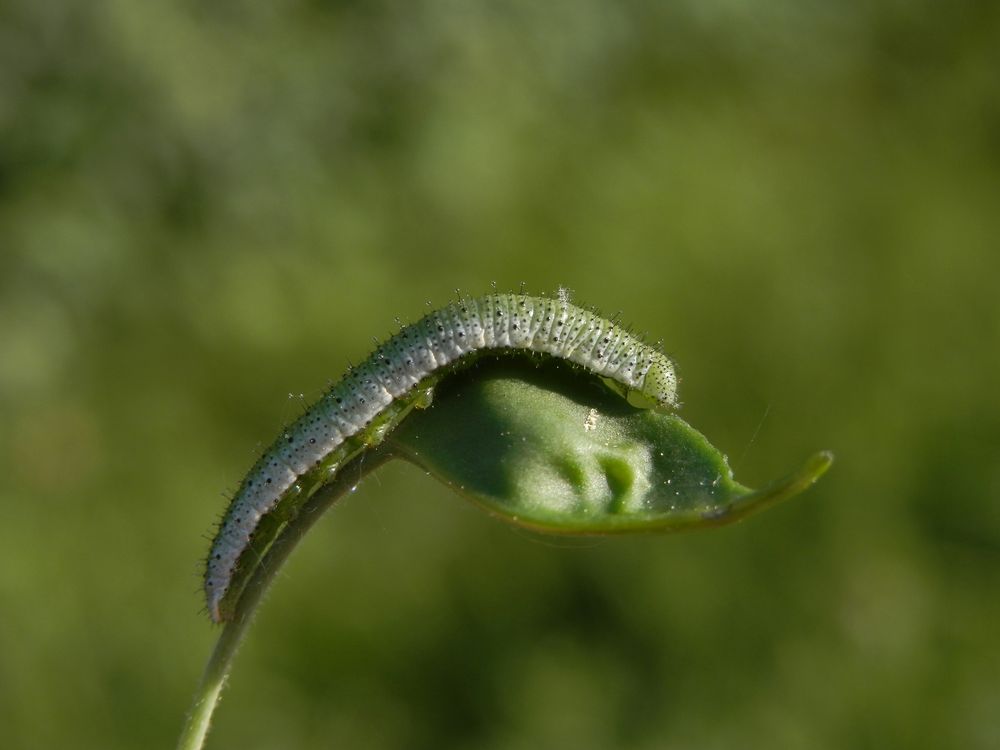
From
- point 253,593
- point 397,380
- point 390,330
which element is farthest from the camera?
point 390,330

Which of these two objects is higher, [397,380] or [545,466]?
[397,380]

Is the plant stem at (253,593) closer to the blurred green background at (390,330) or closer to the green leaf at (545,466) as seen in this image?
the green leaf at (545,466)

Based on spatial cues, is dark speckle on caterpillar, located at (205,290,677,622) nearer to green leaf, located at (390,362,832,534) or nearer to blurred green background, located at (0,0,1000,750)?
green leaf, located at (390,362,832,534)

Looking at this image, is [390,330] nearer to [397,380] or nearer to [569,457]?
[397,380]

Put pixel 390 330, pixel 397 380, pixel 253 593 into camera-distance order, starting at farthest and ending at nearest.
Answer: pixel 390 330
pixel 397 380
pixel 253 593

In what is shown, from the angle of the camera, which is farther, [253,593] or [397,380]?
[397,380]

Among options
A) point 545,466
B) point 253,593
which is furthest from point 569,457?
point 253,593

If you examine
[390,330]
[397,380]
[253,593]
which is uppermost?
[390,330]

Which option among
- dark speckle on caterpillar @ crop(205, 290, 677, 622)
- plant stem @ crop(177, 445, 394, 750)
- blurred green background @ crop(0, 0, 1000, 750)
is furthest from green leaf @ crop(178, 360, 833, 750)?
blurred green background @ crop(0, 0, 1000, 750)
